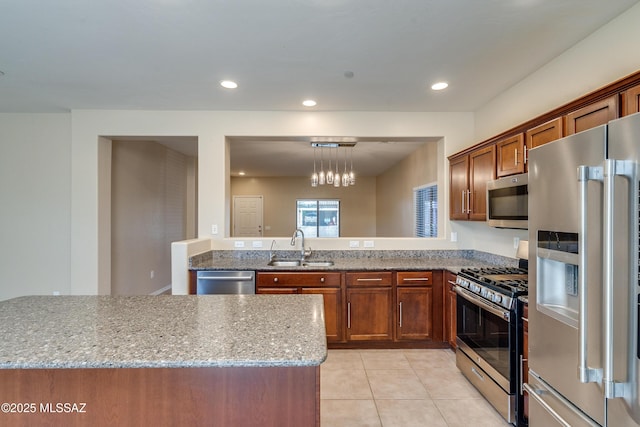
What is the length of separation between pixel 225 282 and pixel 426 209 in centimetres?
362

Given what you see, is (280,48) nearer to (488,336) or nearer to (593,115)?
(593,115)

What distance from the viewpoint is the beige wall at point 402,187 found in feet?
16.9

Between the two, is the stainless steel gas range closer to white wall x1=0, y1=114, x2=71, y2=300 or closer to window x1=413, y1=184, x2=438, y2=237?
window x1=413, y1=184, x2=438, y2=237

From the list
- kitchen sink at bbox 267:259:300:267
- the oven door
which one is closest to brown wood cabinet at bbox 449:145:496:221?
the oven door

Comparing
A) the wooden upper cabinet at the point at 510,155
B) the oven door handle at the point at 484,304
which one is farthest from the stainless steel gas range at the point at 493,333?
the wooden upper cabinet at the point at 510,155

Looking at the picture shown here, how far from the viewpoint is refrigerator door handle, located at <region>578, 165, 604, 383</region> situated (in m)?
1.11

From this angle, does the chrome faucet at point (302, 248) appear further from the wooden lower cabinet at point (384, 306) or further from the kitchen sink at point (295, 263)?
the wooden lower cabinet at point (384, 306)

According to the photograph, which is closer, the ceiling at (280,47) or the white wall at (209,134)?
the ceiling at (280,47)

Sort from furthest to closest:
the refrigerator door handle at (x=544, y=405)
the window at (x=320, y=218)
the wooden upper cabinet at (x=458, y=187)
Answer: the window at (x=320, y=218)
the wooden upper cabinet at (x=458, y=187)
the refrigerator door handle at (x=544, y=405)

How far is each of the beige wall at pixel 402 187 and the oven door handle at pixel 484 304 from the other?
2373mm

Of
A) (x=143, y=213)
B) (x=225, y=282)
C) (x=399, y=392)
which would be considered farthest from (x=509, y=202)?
(x=143, y=213)

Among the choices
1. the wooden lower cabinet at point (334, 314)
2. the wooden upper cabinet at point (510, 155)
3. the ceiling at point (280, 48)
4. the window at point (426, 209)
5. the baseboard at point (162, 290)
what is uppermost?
the ceiling at point (280, 48)

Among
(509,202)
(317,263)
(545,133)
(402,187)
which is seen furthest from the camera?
(402,187)

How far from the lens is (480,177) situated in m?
2.99
